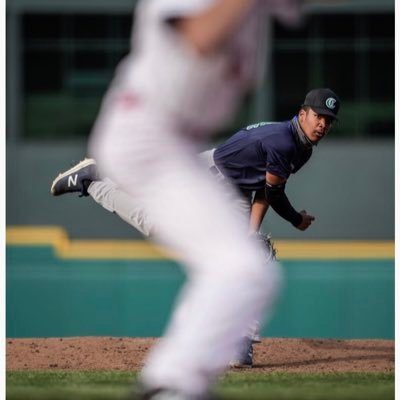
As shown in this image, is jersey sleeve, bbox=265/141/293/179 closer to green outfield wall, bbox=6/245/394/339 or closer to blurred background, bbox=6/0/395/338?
green outfield wall, bbox=6/245/394/339

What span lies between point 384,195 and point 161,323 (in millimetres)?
19981

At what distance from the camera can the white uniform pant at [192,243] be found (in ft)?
12.6

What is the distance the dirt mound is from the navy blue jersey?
1428mm

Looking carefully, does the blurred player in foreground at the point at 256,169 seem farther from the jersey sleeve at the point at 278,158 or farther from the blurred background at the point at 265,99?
the blurred background at the point at 265,99

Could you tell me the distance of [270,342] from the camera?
10.5 m

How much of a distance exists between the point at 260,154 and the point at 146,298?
442cm

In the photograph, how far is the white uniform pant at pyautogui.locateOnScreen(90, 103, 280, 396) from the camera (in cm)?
383

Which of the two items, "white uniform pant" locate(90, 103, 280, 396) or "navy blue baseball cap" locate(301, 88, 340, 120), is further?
"navy blue baseball cap" locate(301, 88, 340, 120)

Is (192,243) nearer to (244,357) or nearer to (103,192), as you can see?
(103,192)

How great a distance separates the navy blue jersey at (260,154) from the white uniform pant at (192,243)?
452cm

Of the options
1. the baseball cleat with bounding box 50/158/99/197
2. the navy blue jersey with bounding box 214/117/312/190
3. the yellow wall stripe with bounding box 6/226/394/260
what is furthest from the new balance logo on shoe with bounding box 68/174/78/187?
the yellow wall stripe with bounding box 6/226/394/260

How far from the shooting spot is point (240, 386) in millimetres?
6590

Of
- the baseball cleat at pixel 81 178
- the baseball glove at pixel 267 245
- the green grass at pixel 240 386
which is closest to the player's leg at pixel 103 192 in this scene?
the baseball cleat at pixel 81 178

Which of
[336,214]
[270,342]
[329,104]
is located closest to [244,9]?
[329,104]
